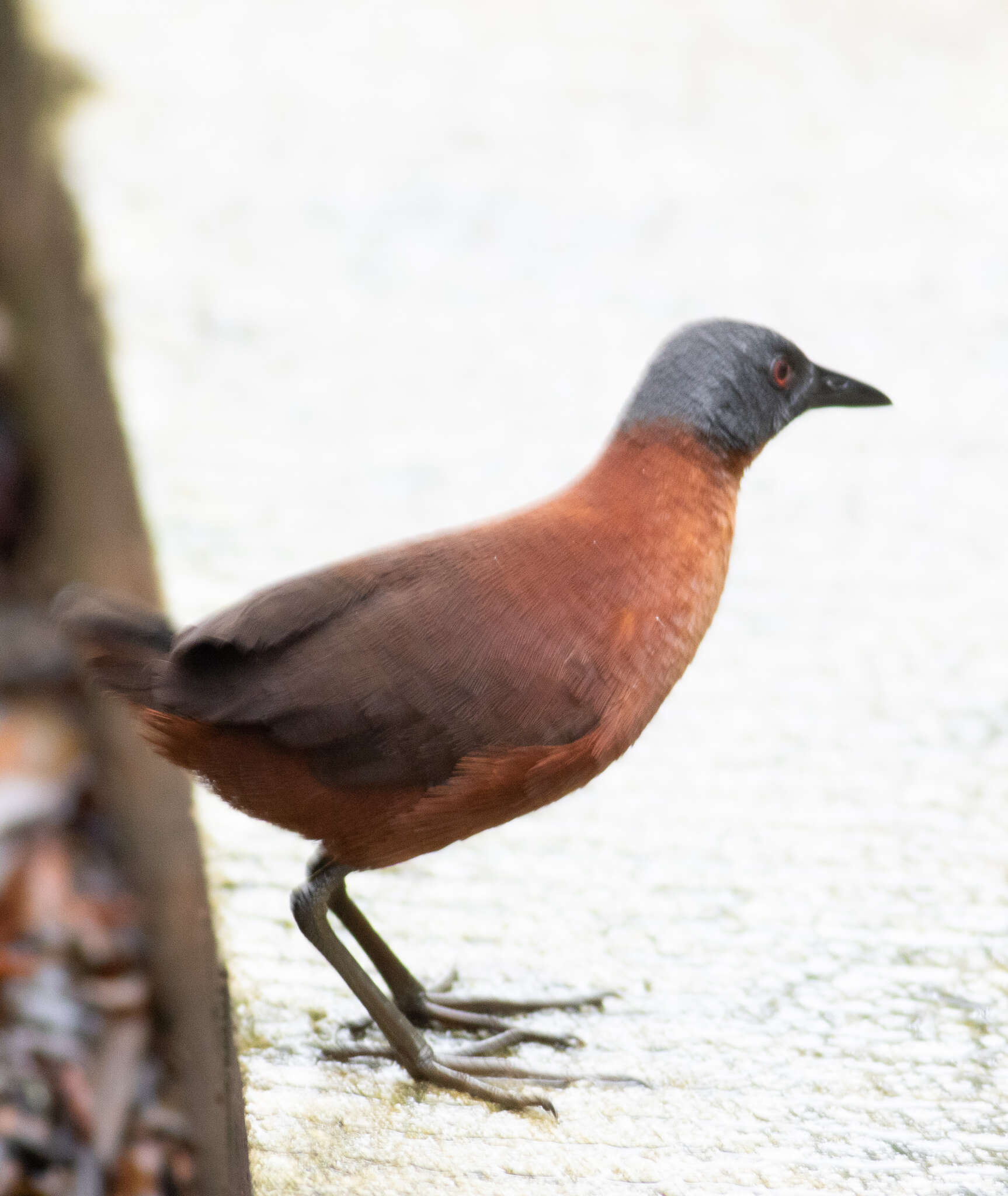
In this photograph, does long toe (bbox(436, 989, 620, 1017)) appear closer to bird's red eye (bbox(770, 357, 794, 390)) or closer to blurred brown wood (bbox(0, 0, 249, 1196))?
blurred brown wood (bbox(0, 0, 249, 1196))

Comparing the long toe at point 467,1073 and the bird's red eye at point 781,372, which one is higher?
the bird's red eye at point 781,372

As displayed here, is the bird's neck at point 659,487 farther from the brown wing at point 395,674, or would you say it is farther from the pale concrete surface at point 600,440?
the pale concrete surface at point 600,440

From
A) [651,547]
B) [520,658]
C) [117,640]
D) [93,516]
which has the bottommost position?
[93,516]

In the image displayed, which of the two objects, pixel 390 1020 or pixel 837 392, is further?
pixel 837 392

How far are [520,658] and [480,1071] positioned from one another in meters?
0.62

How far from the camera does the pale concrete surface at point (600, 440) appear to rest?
6.57 feet

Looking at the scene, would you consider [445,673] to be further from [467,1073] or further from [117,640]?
[467,1073]

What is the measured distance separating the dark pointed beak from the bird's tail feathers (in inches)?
38.6

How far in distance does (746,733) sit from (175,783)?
1.13 meters

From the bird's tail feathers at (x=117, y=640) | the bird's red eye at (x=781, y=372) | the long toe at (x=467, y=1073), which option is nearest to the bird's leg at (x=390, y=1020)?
the long toe at (x=467, y=1073)

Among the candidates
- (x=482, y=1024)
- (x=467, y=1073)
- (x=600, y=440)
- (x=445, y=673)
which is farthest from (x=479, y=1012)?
(x=600, y=440)

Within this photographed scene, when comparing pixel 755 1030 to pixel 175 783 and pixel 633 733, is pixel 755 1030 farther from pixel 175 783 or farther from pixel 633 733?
pixel 175 783

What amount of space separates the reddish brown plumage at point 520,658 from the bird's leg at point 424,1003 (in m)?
0.24

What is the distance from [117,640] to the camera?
1923 mm
